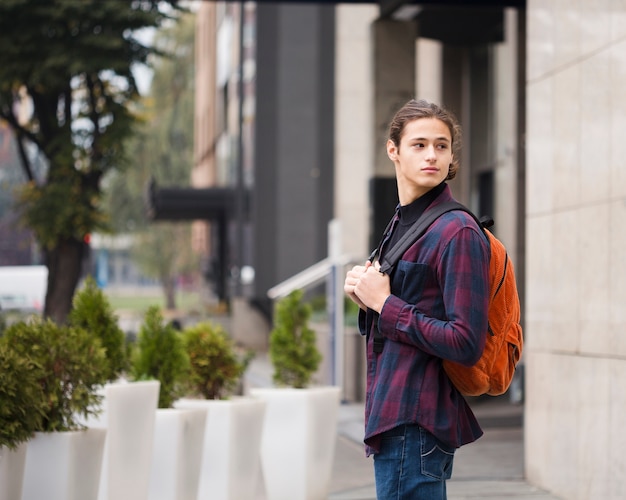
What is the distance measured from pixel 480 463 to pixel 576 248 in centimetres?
271

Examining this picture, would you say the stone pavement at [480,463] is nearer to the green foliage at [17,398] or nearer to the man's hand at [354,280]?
the green foliage at [17,398]

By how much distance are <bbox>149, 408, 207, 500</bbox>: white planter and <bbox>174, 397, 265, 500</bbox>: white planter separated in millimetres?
400

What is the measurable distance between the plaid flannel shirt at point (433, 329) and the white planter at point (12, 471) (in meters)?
2.45

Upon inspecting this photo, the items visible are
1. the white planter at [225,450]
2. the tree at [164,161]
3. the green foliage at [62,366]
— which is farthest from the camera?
the tree at [164,161]

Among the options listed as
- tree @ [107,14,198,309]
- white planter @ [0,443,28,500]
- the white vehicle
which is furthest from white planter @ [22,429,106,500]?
the white vehicle

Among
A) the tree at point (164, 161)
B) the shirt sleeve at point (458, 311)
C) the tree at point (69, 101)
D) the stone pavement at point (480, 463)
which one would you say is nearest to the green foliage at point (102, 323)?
the stone pavement at point (480, 463)

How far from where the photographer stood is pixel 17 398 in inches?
211

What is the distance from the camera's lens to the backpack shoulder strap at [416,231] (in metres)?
3.51

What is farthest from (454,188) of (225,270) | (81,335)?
(225,270)

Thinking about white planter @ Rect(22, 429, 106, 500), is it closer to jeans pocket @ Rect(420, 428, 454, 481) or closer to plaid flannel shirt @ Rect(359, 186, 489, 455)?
plaid flannel shirt @ Rect(359, 186, 489, 455)

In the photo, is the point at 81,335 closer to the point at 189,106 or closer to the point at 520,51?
the point at 520,51

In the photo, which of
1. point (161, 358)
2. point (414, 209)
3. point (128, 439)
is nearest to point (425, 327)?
point (414, 209)

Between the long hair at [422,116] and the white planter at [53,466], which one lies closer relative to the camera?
the long hair at [422,116]

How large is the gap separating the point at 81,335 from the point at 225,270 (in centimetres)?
3216
